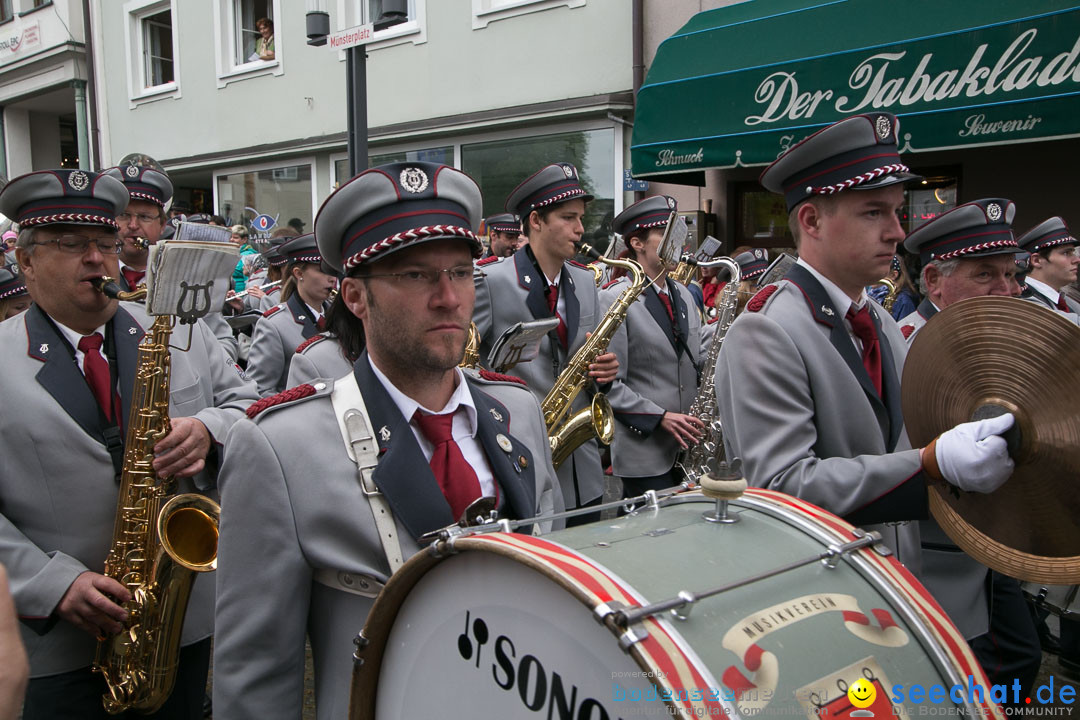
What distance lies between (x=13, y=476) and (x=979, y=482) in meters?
2.81

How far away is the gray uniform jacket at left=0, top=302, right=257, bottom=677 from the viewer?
2546 millimetres

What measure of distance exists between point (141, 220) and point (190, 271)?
8.40 feet

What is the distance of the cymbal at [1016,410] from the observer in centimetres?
188

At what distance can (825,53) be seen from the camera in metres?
8.52

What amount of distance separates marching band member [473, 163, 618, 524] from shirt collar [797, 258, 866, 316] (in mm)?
2165

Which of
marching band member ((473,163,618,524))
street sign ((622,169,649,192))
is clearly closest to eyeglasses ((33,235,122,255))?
marching band member ((473,163,618,524))

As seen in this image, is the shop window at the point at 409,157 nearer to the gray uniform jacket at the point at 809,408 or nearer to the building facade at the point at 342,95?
the building facade at the point at 342,95

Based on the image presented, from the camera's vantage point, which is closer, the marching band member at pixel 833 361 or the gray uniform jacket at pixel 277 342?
the marching band member at pixel 833 361

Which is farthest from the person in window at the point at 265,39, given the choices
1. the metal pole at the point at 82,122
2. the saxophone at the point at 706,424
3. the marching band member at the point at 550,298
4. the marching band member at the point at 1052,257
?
the marching band member at the point at 1052,257

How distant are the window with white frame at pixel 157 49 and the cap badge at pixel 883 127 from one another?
18.2 m

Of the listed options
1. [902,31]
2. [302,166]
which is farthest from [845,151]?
[302,166]

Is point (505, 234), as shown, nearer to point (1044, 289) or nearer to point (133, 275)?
point (133, 275)

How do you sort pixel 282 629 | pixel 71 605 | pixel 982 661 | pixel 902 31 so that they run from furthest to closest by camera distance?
pixel 902 31 < pixel 982 661 < pixel 71 605 < pixel 282 629

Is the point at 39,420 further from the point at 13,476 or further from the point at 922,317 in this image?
the point at 922,317
